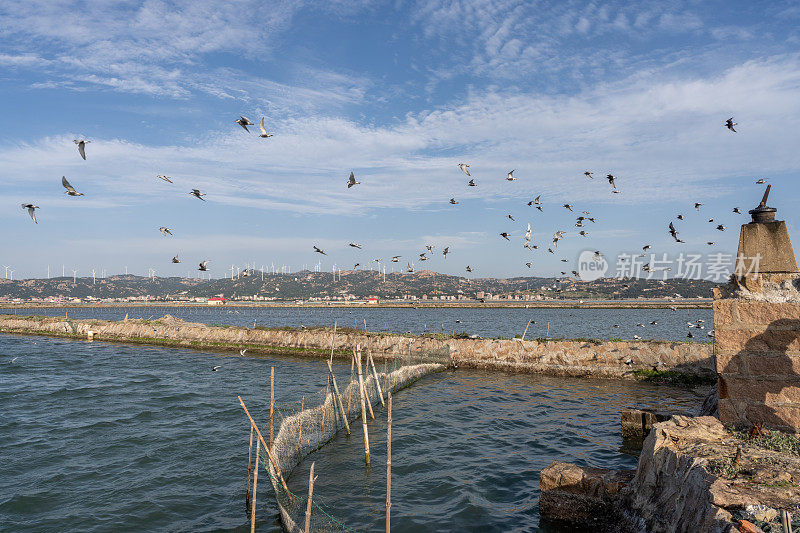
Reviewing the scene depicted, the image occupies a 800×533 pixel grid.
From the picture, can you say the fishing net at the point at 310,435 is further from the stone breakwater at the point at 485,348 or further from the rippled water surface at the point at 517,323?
the rippled water surface at the point at 517,323

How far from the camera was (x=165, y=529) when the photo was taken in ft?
40.1

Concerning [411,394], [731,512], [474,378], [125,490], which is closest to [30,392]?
[125,490]

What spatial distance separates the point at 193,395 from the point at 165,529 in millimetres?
18364

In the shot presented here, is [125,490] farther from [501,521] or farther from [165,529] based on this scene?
[501,521]

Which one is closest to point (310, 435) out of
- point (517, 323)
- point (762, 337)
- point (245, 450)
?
point (245, 450)

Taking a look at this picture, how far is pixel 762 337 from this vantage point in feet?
30.0

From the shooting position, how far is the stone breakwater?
1239 inches

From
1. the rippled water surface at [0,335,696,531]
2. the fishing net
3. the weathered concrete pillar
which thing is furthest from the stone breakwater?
the weathered concrete pillar

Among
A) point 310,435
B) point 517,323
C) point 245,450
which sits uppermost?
point 310,435

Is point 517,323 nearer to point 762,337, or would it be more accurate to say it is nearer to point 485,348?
point 485,348

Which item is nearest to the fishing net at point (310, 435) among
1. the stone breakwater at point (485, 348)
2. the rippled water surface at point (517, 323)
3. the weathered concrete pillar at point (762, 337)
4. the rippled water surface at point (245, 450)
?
the rippled water surface at point (245, 450)

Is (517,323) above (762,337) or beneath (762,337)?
beneath

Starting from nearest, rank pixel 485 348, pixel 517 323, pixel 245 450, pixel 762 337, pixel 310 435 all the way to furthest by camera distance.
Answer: pixel 762 337
pixel 310 435
pixel 245 450
pixel 485 348
pixel 517 323

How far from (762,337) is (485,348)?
29405mm
